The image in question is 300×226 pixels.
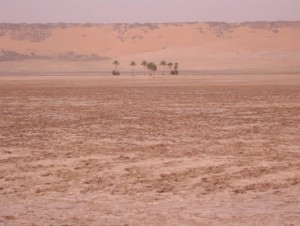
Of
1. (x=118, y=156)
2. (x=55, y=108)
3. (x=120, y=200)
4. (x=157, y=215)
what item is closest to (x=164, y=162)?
(x=118, y=156)

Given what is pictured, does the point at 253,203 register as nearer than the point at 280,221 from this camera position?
No

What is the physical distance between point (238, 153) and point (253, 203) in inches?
188

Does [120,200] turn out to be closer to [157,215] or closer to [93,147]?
[157,215]

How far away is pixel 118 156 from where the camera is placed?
1279 cm

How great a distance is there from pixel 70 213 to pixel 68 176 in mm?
2724

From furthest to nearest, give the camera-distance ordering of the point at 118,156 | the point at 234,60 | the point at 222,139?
1. the point at 234,60
2. the point at 222,139
3. the point at 118,156

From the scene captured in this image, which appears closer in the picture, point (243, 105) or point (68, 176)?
point (68, 176)

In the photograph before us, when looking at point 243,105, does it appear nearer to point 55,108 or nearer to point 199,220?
point 55,108

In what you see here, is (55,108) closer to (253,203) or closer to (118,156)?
(118,156)

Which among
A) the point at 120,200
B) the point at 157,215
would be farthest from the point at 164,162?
the point at 157,215

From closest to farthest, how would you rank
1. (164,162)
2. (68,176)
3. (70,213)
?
(70,213) → (68,176) → (164,162)

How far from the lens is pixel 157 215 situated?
25.2 ft

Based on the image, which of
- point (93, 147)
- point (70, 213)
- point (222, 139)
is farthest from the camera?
point (222, 139)

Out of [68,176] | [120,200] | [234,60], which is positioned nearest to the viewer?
[120,200]
